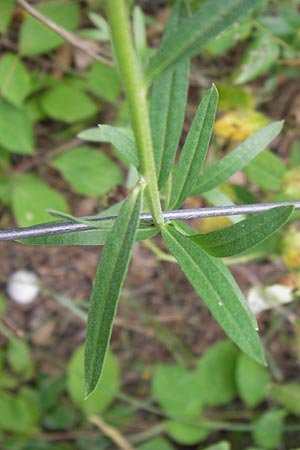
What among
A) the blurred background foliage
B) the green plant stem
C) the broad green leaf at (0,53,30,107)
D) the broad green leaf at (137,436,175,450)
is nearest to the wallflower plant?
the green plant stem

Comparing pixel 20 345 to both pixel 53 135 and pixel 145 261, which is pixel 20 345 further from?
pixel 53 135

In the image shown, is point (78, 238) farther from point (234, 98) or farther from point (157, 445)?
point (157, 445)

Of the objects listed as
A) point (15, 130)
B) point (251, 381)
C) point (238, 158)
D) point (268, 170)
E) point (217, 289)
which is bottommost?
point (217, 289)

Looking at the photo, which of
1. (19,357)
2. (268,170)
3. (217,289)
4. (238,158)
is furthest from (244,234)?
(19,357)

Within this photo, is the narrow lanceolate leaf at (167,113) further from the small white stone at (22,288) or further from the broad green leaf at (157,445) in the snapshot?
the broad green leaf at (157,445)

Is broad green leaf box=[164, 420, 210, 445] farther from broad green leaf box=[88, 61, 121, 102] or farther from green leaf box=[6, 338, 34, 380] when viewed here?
broad green leaf box=[88, 61, 121, 102]
